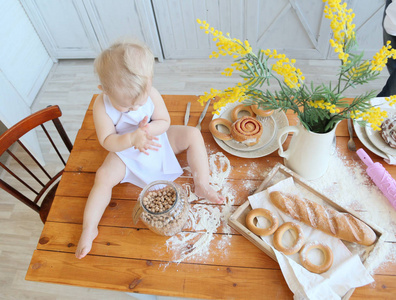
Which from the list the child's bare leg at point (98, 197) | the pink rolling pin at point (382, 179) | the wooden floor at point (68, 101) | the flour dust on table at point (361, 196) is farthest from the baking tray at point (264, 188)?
the wooden floor at point (68, 101)

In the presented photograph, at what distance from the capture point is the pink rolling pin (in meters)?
0.96

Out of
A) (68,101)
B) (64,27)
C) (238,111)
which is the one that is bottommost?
(68,101)

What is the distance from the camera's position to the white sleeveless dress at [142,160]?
3.66ft

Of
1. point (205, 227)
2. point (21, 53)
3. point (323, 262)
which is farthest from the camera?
point (21, 53)

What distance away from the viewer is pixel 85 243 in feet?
3.12

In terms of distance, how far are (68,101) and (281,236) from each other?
7.53ft

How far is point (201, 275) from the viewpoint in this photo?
892mm

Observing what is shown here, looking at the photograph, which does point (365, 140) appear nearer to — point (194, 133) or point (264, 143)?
point (264, 143)

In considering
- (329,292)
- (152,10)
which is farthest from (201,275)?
(152,10)

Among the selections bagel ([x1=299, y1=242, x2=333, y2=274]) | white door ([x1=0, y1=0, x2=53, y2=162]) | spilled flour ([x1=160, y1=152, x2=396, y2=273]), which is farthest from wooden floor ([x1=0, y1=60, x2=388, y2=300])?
bagel ([x1=299, y1=242, x2=333, y2=274])

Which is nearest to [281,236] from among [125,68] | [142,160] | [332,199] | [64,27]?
[332,199]

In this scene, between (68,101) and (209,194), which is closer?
(209,194)

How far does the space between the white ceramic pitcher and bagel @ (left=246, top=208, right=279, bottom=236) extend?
20 centimetres

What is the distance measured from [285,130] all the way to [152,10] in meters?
1.87
